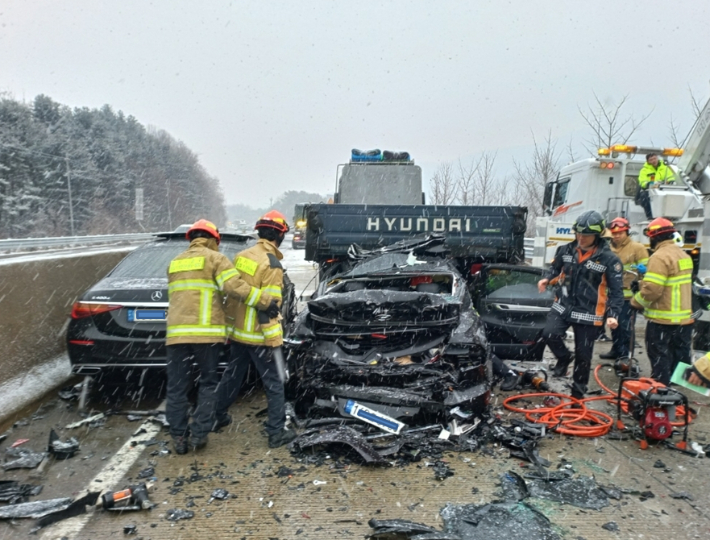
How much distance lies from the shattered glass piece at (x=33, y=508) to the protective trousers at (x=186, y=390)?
94 centimetres

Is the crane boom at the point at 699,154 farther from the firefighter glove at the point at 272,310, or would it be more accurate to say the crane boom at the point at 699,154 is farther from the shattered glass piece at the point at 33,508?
the shattered glass piece at the point at 33,508

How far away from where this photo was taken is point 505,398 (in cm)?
528

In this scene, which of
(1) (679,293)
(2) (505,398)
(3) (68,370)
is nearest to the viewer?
(1) (679,293)

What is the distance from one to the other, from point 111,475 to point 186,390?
29.4 inches

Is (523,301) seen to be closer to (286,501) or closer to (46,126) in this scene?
(286,501)

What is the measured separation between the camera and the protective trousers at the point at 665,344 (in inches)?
197

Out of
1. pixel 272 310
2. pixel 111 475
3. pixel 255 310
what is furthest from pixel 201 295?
pixel 111 475

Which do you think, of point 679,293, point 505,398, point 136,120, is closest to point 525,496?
point 505,398

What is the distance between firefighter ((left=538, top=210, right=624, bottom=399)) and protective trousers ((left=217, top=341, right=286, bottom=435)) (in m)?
2.85

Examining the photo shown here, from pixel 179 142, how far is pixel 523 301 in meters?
83.8

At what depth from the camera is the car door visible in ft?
18.7

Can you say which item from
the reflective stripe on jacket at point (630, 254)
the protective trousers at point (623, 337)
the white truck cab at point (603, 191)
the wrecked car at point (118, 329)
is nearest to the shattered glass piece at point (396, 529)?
the wrecked car at point (118, 329)

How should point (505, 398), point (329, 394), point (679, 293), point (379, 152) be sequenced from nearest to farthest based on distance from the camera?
1. point (329, 394)
2. point (679, 293)
3. point (505, 398)
4. point (379, 152)

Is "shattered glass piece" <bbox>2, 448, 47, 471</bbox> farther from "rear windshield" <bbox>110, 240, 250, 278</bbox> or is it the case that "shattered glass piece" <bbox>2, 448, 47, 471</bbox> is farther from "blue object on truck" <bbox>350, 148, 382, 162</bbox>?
"blue object on truck" <bbox>350, 148, 382, 162</bbox>
